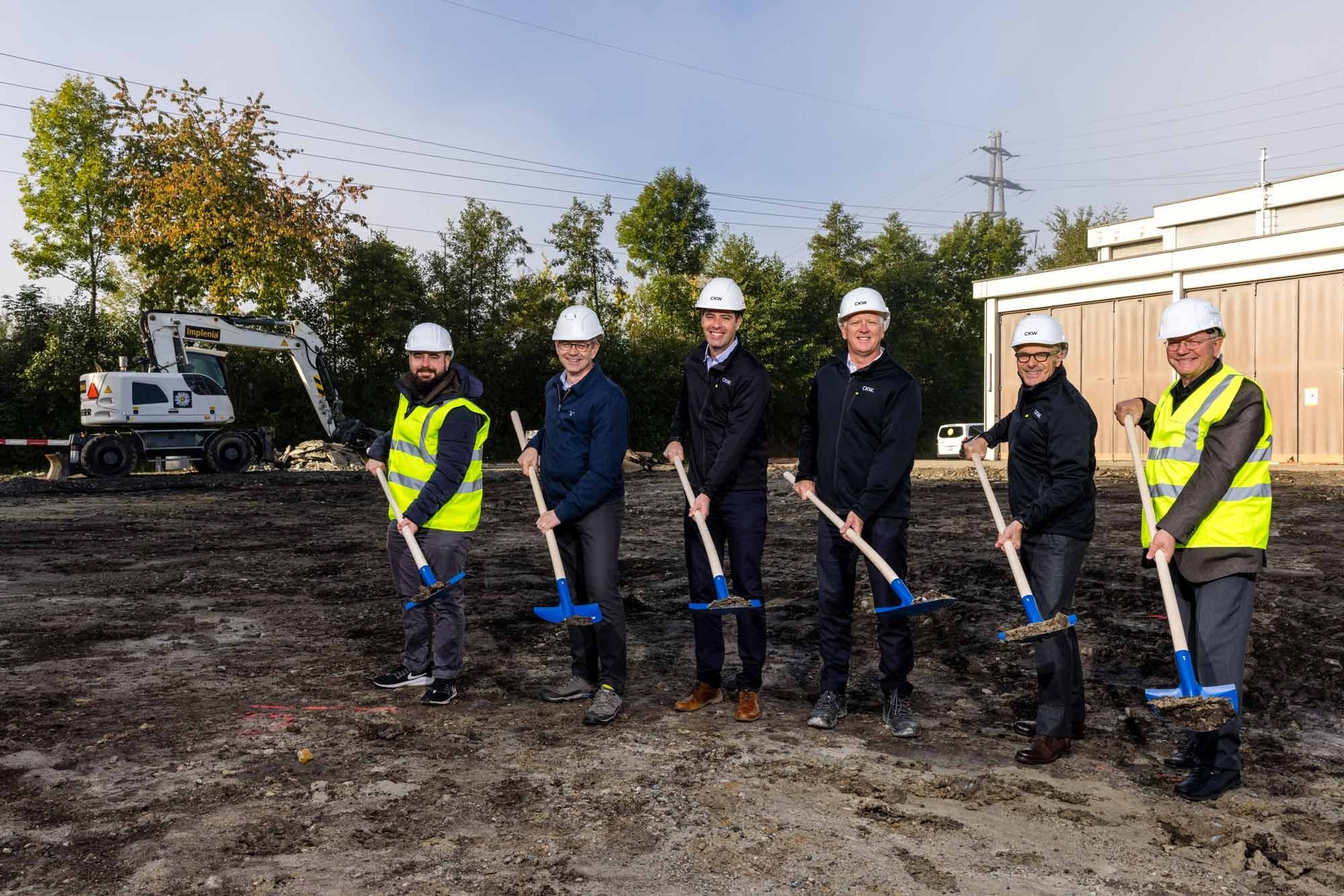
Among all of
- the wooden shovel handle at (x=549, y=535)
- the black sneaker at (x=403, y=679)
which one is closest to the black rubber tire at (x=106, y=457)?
the black sneaker at (x=403, y=679)

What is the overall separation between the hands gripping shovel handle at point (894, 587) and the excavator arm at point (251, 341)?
1967 cm

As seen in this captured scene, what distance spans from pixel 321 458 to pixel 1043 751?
2124 cm

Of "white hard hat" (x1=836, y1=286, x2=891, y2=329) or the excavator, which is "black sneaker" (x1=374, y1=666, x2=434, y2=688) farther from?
the excavator

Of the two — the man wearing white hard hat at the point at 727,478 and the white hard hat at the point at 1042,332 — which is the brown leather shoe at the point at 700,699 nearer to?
the man wearing white hard hat at the point at 727,478

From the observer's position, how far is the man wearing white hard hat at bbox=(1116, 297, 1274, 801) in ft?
12.2

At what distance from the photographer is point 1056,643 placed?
4.34m

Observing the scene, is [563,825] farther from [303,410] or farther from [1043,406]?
[303,410]

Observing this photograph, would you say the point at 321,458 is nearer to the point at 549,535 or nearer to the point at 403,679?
the point at 403,679

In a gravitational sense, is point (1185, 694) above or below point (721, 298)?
below

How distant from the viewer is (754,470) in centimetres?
483

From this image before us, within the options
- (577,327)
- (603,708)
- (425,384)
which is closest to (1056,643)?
(603,708)

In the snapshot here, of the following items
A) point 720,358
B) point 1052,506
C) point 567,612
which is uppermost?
point 720,358

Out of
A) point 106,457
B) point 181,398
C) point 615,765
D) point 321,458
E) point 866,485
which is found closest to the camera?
point 615,765

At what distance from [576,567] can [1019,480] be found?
2160mm
